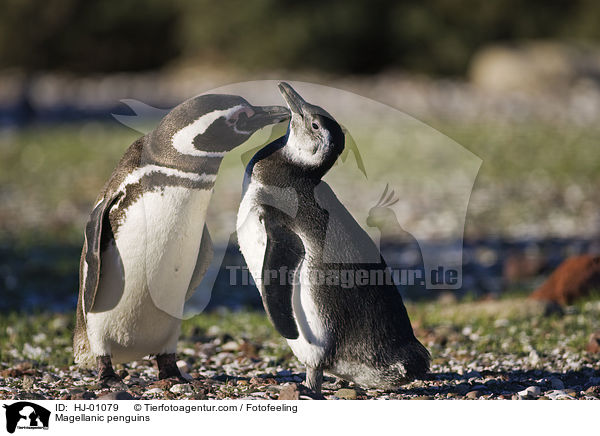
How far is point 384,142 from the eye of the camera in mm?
11523

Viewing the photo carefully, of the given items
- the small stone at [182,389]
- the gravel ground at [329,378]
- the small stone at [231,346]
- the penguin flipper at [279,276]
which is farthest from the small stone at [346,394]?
the small stone at [231,346]

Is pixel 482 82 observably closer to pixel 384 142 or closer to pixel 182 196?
pixel 384 142

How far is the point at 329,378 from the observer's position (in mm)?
3271

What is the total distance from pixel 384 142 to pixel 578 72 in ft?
21.9

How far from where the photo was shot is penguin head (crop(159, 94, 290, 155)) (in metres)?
2.81

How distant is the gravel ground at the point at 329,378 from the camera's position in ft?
10.1

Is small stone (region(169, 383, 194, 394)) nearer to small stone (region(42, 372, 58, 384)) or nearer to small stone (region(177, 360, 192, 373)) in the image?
small stone (region(177, 360, 192, 373))

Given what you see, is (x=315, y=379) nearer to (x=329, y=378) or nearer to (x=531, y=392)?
(x=329, y=378)

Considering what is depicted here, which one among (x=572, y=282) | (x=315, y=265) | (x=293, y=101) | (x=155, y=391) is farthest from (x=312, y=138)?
(x=572, y=282)

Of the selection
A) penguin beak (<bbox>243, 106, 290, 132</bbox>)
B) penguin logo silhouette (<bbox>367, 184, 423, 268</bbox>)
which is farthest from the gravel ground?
penguin logo silhouette (<bbox>367, 184, 423, 268</bbox>)

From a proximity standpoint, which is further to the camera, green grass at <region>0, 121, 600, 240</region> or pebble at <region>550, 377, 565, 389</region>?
green grass at <region>0, 121, 600, 240</region>

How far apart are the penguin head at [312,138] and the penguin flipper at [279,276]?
259 millimetres

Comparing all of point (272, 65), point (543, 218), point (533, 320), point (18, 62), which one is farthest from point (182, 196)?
point (18, 62)
